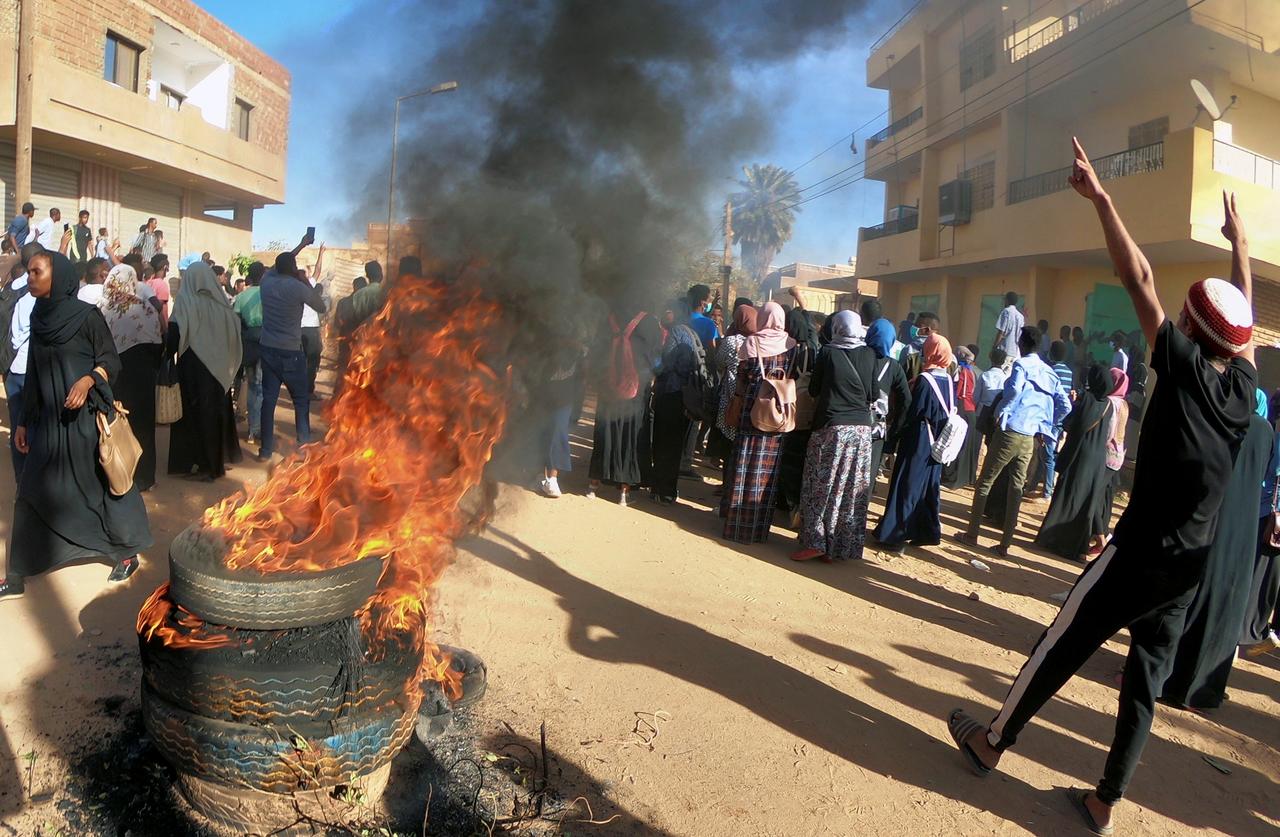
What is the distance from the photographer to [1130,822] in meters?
3.15

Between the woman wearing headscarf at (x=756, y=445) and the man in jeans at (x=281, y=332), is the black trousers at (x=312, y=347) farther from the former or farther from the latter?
the woman wearing headscarf at (x=756, y=445)

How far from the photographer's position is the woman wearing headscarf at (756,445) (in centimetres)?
620

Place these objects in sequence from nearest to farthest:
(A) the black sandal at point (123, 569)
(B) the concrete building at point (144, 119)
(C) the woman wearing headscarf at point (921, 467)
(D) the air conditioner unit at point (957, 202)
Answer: (A) the black sandal at point (123, 569) < (C) the woman wearing headscarf at point (921, 467) < (B) the concrete building at point (144, 119) < (D) the air conditioner unit at point (957, 202)

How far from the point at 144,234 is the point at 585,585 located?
16360 mm

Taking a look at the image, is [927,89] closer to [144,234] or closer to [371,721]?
[144,234]

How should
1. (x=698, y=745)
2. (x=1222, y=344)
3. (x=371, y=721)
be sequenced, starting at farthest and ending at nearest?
(x=698, y=745) < (x=1222, y=344) < (x=371, y=721)

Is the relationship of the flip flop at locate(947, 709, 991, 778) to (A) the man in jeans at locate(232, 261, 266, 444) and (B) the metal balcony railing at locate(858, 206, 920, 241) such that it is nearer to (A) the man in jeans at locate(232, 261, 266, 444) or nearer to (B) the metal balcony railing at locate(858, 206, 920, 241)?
(A) the man in jeans at locate(232, 261, 266, 444)

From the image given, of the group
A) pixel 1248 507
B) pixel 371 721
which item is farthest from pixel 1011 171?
pixel 371 721

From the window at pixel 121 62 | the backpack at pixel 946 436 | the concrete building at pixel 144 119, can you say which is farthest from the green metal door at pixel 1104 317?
the window at pixel 121 62

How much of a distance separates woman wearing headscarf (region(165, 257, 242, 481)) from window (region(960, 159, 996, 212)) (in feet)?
58.1

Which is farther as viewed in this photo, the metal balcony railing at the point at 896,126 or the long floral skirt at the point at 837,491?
the metal balcony railing at the point at 896,126

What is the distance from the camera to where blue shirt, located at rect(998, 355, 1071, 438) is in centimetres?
648

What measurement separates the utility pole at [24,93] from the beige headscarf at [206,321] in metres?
8.62

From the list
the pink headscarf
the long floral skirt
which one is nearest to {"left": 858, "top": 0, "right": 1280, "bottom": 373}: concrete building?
the pink headscarf
